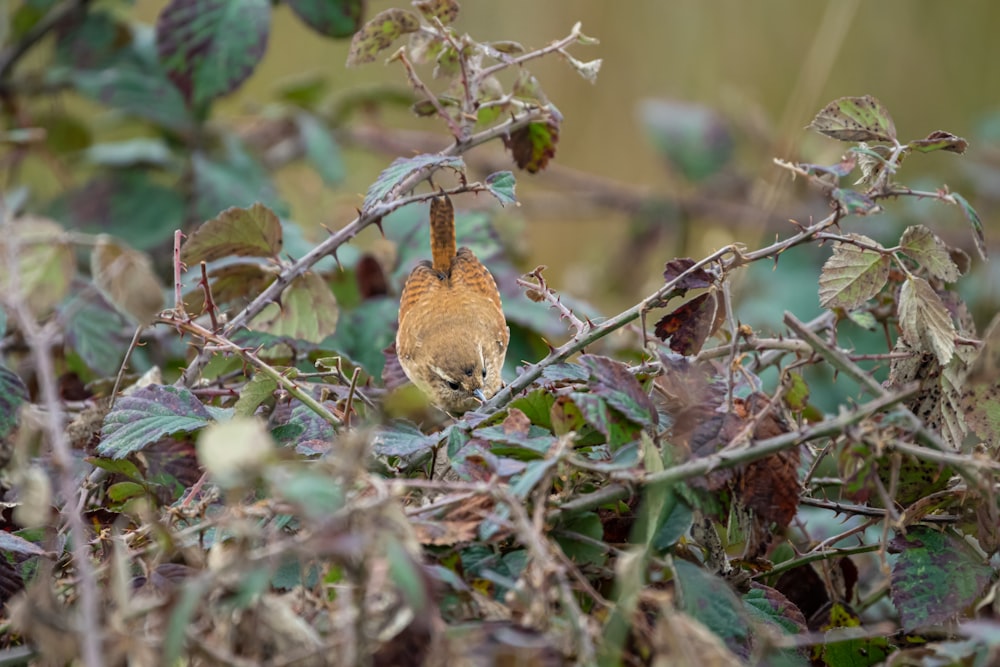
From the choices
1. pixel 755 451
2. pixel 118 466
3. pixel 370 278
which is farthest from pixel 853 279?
pixel 370 278

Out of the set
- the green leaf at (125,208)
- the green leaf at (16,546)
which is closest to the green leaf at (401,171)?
the green leaf at (16,546)

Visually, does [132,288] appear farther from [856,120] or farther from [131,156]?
[131,156]

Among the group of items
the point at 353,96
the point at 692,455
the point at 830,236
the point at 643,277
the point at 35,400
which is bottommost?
the point at 643,277

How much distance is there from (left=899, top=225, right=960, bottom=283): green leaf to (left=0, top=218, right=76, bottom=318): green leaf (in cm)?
82

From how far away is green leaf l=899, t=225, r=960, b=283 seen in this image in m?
1.00

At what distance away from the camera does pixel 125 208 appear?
226 centimetres

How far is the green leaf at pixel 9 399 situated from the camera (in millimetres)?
1112

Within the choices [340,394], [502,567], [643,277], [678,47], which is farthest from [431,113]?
[678,47]

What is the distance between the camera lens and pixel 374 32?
120 cm

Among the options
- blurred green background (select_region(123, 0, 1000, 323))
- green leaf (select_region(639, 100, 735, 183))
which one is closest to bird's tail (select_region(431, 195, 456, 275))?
blurred green background (select_region(123, 0, 1000, 323))

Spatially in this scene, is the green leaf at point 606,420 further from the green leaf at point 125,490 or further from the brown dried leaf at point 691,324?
the green leaf at point 125,490

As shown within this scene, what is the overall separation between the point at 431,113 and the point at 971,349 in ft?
2.27

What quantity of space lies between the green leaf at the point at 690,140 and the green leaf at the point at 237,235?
2.01 metres

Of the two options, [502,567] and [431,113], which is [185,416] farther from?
[431,113]
